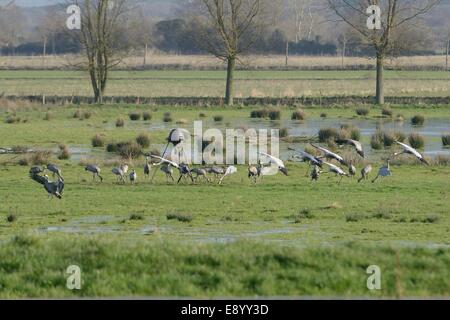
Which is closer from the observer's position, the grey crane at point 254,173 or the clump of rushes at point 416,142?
the grey crane at point 254,173

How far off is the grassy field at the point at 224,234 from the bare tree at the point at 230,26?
67.4 feet

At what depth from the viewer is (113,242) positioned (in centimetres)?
1311

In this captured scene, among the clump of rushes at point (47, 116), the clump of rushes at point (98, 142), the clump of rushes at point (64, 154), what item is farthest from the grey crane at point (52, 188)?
the clump of rushes at point (47, 116)

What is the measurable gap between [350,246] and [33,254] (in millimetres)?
3702

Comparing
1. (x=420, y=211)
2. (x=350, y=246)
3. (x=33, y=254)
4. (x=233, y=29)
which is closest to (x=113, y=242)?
(x=33, y=254)

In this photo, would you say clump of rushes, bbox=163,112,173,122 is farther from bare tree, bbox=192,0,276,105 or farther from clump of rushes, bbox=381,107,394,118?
clump of rushes, bbox=381,107,394,118

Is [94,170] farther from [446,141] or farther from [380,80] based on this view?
[380,80]

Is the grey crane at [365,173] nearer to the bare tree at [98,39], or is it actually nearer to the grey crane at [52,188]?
the grey crane at [52,188]

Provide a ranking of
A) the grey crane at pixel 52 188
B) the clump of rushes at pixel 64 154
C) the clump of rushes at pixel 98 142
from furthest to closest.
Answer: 1. the clump of rushes at pixel 98 142
2. the clump of rushes at pixel 64 154
3. the grey crane at pixel 52 188

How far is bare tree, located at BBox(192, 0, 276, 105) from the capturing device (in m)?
61.2

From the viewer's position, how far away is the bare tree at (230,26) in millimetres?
61219

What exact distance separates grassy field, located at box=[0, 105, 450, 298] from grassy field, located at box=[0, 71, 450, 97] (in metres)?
33.3

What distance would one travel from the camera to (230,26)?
2511 inches
